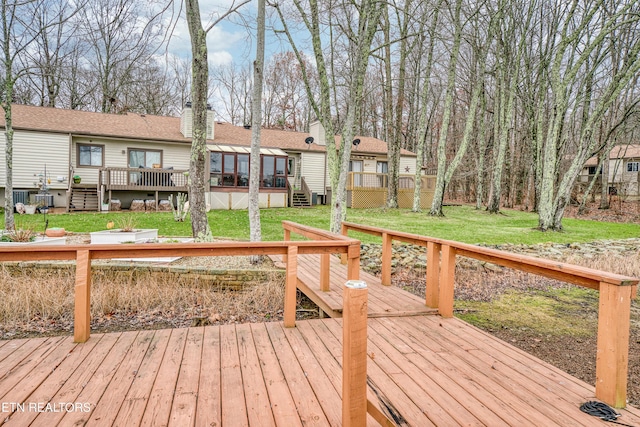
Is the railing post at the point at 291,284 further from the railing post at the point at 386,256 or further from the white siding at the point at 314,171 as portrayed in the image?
the white siding at the point at 314,171

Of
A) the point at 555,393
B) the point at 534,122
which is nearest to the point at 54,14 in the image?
the point at 555,393

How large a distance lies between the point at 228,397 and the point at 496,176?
1645 centimetres

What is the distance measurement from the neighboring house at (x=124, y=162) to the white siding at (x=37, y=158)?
30 millimetres

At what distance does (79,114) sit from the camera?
16.4 meters

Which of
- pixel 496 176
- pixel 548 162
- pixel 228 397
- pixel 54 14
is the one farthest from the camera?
pixel 496 176

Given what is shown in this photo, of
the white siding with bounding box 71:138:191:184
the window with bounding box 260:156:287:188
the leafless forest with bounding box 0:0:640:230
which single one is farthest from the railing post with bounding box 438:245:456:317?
the white siding with bounding box 71:138:191:184

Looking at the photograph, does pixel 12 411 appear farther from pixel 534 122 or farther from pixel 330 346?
pixel 534 122

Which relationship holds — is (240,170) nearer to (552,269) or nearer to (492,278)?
(492,278)

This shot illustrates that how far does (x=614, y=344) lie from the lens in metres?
2.05

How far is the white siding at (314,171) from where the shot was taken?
19.5 metres

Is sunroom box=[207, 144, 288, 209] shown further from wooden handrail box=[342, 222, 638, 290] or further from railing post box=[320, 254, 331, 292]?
wooden handrail box=[342, 222, 638, 290]

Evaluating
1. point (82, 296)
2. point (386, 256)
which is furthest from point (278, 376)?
point (386, 256)

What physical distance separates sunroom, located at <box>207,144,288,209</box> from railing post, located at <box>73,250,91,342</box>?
41.9 feet

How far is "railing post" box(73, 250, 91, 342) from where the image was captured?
2.80m
